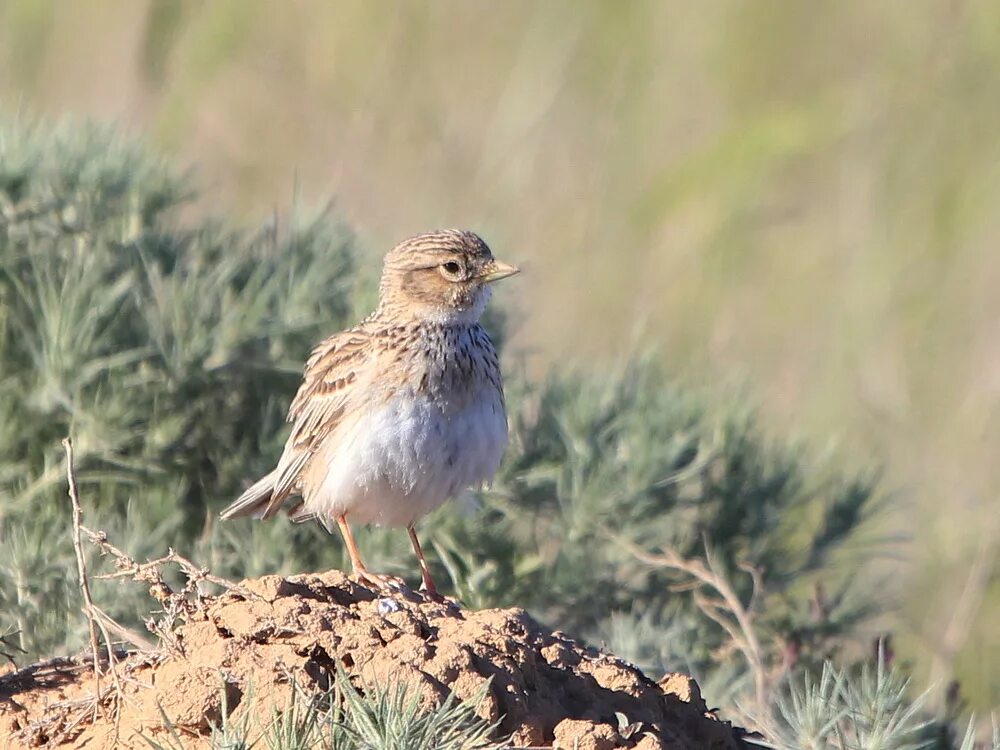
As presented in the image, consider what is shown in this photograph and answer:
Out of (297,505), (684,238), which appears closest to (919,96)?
(684,238)

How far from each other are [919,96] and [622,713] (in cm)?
618

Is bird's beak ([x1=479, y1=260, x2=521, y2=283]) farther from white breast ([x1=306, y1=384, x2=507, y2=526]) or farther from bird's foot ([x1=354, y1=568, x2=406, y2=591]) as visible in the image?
bird's foot ([x1=354, y1=568, x2=406, y2=591])

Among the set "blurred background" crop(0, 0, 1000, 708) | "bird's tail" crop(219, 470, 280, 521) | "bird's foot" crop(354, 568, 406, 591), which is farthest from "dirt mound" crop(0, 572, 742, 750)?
"blurred background" crop(0, 0, 1000, 708)

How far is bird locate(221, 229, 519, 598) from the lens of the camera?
17.1ft

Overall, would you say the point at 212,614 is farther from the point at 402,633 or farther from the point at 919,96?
the point at 919,96

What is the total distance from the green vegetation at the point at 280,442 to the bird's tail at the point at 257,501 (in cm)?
26

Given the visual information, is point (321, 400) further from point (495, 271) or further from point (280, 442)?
point (280, 442)

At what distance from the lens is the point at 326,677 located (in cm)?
329

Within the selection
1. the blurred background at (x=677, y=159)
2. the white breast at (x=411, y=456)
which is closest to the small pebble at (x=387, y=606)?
the white breast at (x=411, y=456)

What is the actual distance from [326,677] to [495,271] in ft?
8.43

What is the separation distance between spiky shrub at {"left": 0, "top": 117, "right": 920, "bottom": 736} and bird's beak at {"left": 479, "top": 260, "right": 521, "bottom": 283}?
3.34 ft

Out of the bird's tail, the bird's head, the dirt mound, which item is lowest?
the bird's tail

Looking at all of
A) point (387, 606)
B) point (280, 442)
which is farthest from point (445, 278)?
point (387, 606)

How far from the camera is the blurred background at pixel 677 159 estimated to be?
27.8 ft
